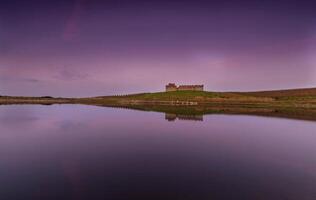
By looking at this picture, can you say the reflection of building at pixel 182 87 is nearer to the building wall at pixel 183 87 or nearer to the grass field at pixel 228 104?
the building wall at pixel 183 87

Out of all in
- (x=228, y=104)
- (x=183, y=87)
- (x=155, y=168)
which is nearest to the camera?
(x=155, y=168)

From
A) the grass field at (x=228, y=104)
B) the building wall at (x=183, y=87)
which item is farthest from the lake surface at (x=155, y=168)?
the building wall at (x=183, y=87)

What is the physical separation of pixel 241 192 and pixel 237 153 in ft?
23.8

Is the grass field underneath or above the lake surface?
above

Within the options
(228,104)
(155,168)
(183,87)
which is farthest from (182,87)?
(155,168)

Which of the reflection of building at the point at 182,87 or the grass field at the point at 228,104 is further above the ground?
the reflection of building at the point at 182,87

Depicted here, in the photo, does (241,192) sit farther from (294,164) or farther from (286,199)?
(294,164)

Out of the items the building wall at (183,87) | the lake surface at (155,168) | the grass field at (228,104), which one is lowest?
the lake surface at (155,168)

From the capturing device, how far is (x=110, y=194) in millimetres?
10180

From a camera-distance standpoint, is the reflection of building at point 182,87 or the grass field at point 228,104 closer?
the grass field at point 228,104

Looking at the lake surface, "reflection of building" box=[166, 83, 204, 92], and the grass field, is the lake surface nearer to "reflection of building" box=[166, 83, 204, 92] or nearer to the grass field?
the grass field

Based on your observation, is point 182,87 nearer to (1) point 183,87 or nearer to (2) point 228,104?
(1) point 183,87

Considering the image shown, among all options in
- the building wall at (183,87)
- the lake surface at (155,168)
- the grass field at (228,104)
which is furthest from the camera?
the building wall at (183,87)

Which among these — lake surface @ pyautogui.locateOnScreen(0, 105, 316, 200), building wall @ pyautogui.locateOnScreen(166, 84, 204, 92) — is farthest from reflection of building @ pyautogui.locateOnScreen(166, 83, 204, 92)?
lake surface @ pyautogui.locateOnScreen(0, 105, 316, 200)
